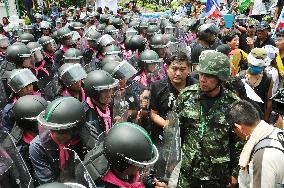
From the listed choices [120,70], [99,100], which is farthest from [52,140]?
[120,70]

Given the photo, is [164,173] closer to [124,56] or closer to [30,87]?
[30,87]

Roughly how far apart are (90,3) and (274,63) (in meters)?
23.1

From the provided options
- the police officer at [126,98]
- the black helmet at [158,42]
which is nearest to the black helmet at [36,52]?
the black helmet at [158,42]

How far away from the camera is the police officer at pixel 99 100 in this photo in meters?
4.32

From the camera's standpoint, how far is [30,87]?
5.46 metres

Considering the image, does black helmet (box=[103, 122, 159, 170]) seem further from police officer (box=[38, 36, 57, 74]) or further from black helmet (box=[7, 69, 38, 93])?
police officer (box=[38, 36, 57, 74])

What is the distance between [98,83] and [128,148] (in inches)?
75.1

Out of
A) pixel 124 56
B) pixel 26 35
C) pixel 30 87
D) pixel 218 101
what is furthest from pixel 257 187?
pixel 26 35

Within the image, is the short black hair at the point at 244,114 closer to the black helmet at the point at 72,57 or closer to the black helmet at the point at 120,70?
the black helmet at the point at 120,70

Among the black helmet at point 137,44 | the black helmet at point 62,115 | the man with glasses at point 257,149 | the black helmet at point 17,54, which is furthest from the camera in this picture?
the black helmet at point 137,44

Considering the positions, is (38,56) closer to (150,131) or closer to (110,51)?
(110,51)

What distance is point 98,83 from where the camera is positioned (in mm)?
4520

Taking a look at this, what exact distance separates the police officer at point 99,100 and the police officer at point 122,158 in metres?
1.38

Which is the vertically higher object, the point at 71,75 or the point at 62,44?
the point at 71,75
